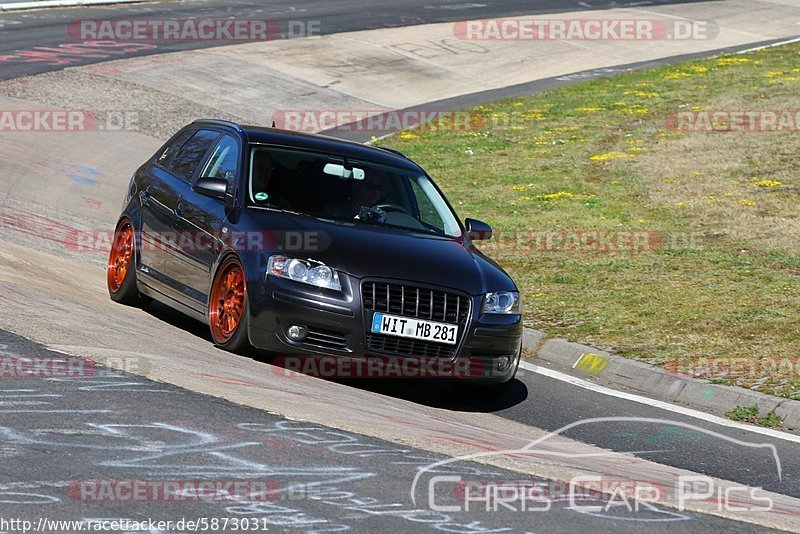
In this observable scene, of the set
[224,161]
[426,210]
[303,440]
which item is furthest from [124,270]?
[303,440]

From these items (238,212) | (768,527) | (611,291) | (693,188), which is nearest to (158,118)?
(693,188)

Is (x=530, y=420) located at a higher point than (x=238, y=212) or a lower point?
lower

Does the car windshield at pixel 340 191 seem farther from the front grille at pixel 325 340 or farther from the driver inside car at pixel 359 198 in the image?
the front grille at pixel 325 340

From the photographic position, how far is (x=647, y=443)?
28.1 feet

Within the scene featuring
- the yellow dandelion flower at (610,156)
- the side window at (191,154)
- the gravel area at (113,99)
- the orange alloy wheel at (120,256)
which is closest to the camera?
the side window at (191,154)

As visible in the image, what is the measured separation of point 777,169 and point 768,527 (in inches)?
554

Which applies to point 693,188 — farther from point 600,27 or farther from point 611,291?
point 600,27

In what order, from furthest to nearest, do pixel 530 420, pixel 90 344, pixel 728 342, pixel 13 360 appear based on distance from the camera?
pixel 728 342 < pixel 530 420 < pixel 90 344 < pixel 13 360

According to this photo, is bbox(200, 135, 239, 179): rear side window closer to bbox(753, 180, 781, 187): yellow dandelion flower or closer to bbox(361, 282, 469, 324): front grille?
bbox(361, 282, 469, 324): front grille

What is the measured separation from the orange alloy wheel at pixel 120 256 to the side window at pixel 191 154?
0.68 meters

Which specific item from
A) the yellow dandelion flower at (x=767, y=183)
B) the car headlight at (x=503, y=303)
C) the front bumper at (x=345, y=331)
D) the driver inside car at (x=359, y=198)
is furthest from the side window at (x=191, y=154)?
the yellow dandelion flower at (x=767, y=183)

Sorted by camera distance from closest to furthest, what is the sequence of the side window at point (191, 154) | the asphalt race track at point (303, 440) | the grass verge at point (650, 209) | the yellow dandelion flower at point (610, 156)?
the asphalt race track at point (303, 440)
the side window at point (191, 154)
the grass verge at point (650, 209)
the yellow dandelion flower at point (610, 156)

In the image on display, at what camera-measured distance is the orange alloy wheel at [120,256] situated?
11.1 metres

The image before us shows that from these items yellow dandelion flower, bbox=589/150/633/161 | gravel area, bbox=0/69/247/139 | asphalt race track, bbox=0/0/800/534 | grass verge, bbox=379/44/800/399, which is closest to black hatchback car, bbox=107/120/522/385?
asphalt race track, bbox=0/0/800/534
